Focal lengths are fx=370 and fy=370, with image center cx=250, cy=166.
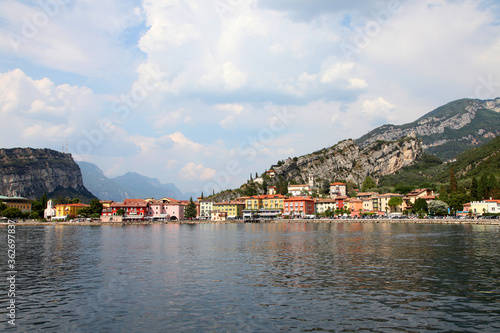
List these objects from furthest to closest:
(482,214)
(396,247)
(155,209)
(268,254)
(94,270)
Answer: (155,209) → (482,214) → (396,247) → (268,254) → (94,270)

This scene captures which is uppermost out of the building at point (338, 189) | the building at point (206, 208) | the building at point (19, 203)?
the building at point (338, 189)

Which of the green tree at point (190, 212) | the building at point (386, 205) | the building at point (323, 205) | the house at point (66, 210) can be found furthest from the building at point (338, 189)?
the house at point (66, 210)

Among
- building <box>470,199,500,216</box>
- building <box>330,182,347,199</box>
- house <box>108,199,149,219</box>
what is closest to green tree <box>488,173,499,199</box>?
building <box>470,199,500,216</box>

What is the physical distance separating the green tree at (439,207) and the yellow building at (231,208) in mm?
84282

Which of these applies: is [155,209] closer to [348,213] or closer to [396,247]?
[348,213]

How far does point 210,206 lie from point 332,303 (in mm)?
168717

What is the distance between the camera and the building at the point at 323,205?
16538 cm

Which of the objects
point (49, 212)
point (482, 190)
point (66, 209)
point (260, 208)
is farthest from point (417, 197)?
point (49, 212)

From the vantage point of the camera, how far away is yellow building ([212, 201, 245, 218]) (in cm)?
17250

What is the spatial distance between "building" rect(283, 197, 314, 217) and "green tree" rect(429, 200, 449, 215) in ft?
173

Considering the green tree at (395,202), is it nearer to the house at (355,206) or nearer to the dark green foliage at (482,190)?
the house at (355,206)

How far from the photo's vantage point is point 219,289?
22500 mm

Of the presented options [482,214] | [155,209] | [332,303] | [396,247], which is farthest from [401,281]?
[155,209]

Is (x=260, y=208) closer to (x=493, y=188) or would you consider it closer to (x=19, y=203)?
(x=493, y=188)
